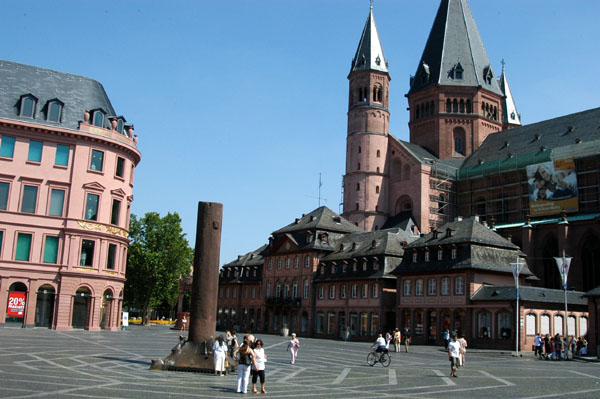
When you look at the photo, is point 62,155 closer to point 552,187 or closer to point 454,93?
point 552,187

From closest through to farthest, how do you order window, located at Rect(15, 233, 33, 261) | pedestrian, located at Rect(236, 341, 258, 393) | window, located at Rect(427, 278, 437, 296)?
pedestrian, located at Rect(236, 341, 258, 393)
window, located at Rect(15, 233, 33, 261)
window, located at Rect(427, 278, 437, 296)

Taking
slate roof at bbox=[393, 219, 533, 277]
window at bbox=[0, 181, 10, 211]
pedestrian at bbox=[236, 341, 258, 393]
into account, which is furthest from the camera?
slate roof at bbox=[393, 219, 533, 277]

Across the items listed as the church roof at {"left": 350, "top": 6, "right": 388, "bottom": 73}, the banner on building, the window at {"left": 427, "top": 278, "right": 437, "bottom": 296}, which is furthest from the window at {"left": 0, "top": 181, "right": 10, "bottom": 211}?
the church roof at {"left": 350, "top": 6, "right": 388, "bottom": 73}

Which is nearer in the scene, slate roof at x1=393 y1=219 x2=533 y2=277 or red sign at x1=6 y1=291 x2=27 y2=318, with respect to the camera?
red sign at x1=6 y1=291 x2=27 y2=318

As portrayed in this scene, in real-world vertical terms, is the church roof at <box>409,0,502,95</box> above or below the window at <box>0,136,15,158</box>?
above

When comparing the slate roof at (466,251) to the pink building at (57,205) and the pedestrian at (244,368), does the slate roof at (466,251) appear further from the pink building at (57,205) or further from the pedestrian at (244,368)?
the pedestrian at (244,368)

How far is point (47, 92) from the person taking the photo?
53.4 m

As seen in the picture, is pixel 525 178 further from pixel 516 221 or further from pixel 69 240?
pixel 69 240

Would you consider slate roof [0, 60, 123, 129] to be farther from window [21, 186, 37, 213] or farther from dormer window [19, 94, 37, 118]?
window [21, 186, 37, 213]

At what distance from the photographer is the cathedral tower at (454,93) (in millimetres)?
92875

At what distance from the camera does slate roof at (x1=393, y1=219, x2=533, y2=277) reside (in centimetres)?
5481

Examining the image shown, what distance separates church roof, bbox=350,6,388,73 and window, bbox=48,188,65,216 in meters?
51.2

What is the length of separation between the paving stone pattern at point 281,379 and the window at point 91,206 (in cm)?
1925

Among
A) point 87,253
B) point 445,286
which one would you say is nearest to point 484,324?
point 445,286
